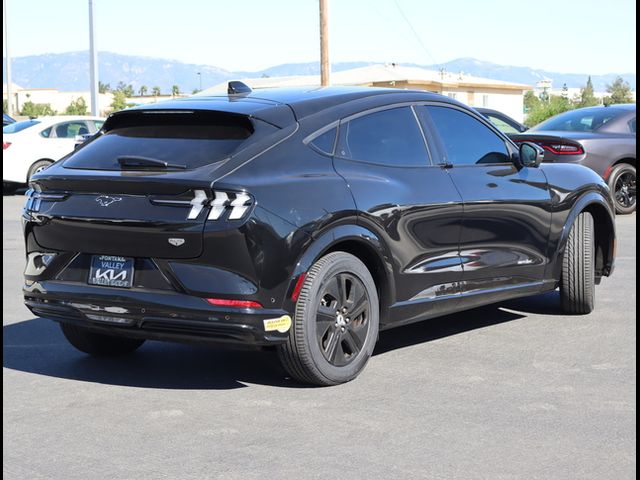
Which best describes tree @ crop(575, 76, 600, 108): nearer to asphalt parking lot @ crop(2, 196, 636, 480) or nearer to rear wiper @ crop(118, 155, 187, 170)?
asphalt parking lot @ crop(2, 196, 636, 480)

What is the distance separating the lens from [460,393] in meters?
6.17

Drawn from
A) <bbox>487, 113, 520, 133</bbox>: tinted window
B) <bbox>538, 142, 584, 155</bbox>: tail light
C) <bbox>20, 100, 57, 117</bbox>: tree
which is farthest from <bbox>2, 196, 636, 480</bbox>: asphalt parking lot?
<bbox>20, 100, 57, 117</bbox>: tree

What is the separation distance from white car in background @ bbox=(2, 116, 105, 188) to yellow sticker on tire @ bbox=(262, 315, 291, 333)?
16135 millimetres

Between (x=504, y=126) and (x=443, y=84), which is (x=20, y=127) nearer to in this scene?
(x=504, y=126)

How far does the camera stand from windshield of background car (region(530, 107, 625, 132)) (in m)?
16.5

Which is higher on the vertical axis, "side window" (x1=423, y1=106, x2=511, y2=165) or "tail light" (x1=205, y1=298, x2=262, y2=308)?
"side window" (x1=423, y1=106, x2=511, y2=165)

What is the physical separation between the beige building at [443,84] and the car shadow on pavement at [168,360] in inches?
2112

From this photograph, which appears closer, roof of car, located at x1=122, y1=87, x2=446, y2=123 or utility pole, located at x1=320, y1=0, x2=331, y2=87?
roof of car, located at x1=122, y1=87, x2=446, y2=123

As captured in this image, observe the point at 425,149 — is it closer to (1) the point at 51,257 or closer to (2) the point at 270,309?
(2) the point at 270,309

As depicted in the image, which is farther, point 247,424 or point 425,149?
point 425,149

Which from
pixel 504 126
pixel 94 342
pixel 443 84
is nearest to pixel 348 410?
pixel 94 342

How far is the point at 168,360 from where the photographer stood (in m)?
7.15

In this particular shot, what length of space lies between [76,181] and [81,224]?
251 mm

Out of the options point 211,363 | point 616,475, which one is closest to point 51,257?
point 211,363
